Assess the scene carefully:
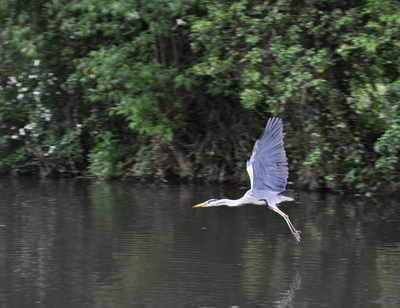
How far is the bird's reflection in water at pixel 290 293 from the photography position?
16.2 feet

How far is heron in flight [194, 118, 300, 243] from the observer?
5758 millimetres

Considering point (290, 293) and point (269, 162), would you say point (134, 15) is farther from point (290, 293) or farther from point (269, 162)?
point (290, 293)

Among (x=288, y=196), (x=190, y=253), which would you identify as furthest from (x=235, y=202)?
(x=190, y=253)

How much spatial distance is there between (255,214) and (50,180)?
4.76 metres

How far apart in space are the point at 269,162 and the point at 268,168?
90mm

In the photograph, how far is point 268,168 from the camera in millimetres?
5949

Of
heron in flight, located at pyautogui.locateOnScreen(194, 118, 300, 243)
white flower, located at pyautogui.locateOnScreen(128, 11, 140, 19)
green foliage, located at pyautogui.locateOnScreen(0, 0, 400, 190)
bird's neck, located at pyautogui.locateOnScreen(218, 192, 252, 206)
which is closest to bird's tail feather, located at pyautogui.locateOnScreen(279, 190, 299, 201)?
heron in flight, located at pyautogui.locateOnScreen(194, 118, 300, 243)

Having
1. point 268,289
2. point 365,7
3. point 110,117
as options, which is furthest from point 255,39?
point 268,289

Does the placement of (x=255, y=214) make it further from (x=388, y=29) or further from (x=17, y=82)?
(x=17, y=82)

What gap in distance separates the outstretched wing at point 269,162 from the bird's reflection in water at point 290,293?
1.00 metres

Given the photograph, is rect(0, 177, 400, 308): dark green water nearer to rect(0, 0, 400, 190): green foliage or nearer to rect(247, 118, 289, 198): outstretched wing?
rect(247, 118, 289, 198): outstretched wing

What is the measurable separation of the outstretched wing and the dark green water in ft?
2.68

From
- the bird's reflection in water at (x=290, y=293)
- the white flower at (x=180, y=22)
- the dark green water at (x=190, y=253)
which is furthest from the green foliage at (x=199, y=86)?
the bird's reflection in water at (x=290, y=293)

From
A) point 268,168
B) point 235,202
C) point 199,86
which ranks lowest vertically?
point 235,202
